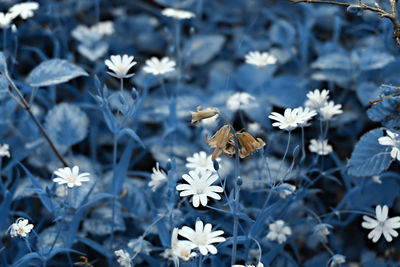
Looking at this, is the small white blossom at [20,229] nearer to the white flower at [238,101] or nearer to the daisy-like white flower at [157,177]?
the daisy-like white flower at [157,177]

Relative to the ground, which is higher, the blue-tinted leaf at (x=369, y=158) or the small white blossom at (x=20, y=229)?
the blue-tinted leaf at (x=369, y=158)

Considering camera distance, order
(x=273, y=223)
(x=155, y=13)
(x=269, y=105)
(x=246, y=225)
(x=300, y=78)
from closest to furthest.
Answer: (x=273, y=223) → (x=246, y=225) → (x=269, y=105) → (x=300, y=78) → (x=155, y=13)

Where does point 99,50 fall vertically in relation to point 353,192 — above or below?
above

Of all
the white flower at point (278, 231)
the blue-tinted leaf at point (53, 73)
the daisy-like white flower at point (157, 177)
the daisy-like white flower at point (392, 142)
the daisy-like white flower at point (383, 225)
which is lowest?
the white flower at point (278, 231)

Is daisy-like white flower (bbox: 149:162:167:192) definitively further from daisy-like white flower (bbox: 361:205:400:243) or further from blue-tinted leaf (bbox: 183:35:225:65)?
blue-tinted leaf (bbox: 183:35:225:65)

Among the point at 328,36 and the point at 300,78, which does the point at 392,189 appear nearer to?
the point at 300,78

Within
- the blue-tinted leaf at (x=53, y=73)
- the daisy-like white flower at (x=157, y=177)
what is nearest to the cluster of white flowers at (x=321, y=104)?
the daisy-like white flower at (x=157, y=177)

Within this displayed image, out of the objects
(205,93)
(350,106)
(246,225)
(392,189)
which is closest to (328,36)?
(350,106)
